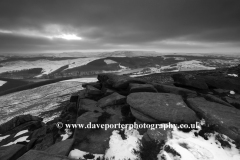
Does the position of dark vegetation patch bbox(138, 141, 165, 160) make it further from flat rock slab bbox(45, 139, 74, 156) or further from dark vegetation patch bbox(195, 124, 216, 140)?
flat rock slab bbox(45, 139, 74, 156)

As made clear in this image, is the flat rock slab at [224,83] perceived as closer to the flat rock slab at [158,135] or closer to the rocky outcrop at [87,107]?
the flat rock slab at [158,135]

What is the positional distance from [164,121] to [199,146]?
2801 millimetres

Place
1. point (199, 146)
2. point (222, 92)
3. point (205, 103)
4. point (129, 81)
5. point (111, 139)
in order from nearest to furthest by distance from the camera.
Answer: point (199, 146) → point (111, 139) → point (205, 103) → point (222, 92) → point (129, 81)

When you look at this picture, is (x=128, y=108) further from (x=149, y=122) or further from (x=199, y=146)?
(x=199, y=146)

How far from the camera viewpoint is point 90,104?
14.4 m

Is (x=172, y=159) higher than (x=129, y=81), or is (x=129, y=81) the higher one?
(x=129, y=81)

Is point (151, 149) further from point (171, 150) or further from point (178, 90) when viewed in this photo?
point (178, 90)

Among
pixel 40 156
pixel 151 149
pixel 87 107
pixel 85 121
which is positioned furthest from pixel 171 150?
pixel 87 107

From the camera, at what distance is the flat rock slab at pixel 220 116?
808 cm

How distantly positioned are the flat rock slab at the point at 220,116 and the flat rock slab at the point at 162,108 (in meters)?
1.00

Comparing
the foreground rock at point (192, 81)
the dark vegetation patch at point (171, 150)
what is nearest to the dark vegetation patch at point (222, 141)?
the dark vegetation patch at point (171, 150)

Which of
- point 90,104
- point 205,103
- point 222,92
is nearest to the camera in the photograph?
point 205,103

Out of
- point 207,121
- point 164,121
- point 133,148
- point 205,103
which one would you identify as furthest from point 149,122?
point 205,103

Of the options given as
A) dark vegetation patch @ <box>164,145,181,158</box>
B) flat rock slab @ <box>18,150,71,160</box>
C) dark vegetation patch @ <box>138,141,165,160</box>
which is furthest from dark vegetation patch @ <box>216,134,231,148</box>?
flat rock slab @ <box>18,150,71,160</box>
